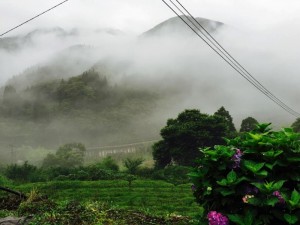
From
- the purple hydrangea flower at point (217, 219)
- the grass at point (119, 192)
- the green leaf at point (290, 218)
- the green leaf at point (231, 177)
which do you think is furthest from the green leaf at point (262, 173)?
the grass at point (119, 192)

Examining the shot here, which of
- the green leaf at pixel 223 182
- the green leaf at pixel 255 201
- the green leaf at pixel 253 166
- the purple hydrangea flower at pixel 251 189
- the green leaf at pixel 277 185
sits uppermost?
the green leaf at pixel 253 166

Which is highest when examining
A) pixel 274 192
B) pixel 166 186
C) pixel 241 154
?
pixel 241 154

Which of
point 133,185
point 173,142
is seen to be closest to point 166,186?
point 133,185

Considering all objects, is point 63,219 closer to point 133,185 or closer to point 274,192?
point 274,192

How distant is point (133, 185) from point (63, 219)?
27.8 meters

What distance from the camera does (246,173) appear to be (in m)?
5.39

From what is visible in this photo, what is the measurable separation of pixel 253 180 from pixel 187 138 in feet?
186

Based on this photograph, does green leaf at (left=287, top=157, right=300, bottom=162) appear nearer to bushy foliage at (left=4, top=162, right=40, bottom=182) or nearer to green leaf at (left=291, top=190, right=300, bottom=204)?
green leaf at (left=291, top=190, right=300, bottom=204)

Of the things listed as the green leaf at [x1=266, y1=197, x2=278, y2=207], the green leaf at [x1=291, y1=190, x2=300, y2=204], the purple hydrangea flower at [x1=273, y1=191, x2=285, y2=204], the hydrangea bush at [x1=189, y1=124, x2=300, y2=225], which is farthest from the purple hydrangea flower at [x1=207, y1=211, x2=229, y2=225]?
the green leaf at [x1=291, y1=190, x2=300, y2=204]

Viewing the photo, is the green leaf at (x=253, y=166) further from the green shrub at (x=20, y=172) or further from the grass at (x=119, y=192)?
the green shrub at (x=20, y=172)

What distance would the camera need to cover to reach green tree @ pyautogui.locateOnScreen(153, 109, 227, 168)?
6050 centimetres

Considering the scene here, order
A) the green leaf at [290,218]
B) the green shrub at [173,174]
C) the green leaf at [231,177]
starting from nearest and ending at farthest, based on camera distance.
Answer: the green leaf at [290,218] < the green leaf at [231,177] < the green shrub at [173,174]

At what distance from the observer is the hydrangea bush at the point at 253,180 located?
5055 millimetres

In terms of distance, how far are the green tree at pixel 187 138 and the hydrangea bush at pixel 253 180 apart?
176 feet
